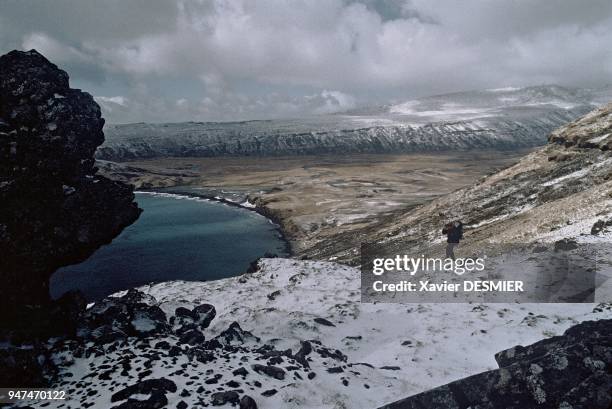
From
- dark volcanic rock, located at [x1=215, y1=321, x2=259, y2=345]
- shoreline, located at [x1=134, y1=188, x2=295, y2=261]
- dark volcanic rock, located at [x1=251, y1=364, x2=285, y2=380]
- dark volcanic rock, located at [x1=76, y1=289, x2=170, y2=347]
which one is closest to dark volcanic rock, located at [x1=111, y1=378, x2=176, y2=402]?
dark volcanic rock, located at [x1=251, y1=364, x2=285, y2=380]

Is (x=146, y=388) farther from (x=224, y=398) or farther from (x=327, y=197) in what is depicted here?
(x=327, y=197)

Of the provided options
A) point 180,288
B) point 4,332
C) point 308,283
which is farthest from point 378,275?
point 4,332

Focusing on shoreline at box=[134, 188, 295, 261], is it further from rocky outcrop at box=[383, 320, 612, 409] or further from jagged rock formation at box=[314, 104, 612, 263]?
rocky outcrop at box=[383, 320, 612, 409]

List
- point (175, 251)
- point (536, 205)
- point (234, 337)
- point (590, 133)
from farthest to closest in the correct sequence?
point (175, 251) → point (590, 133) → point (536, 205) → point (234, 337)

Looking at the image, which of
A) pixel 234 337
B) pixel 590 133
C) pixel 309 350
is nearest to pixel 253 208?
pixel 590 133

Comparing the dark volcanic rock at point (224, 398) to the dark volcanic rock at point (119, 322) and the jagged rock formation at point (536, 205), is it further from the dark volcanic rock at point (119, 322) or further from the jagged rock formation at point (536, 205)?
the jagged rock formation at point (536, 205)

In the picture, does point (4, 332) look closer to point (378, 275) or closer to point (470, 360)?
point (470, 360)

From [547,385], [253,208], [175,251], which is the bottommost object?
[175,251]
